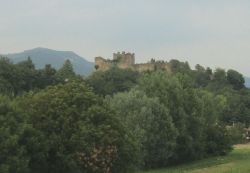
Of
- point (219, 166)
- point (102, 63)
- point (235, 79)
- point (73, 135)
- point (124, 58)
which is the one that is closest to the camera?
point (73, 135)

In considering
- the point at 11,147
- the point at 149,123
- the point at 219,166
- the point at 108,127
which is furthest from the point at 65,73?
the point at 11,147

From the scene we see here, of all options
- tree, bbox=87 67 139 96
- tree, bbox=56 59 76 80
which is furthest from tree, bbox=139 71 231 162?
tree, bbox=56 59 76 80

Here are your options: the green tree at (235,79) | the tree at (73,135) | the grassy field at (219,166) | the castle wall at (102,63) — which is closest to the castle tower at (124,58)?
the castle wall at (102,63)

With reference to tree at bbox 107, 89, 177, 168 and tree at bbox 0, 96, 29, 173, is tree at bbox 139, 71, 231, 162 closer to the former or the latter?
tree at bbox 107, 89, 177, 168

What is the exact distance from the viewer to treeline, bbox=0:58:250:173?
87.2ft

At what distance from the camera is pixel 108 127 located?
2939cm

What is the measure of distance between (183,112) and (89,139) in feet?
68.6

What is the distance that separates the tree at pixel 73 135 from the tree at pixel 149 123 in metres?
12.5

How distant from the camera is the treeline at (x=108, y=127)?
26594mm

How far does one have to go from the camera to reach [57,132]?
28484mm

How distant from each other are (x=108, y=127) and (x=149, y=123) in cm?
1454

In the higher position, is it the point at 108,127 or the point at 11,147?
the point at 108,127

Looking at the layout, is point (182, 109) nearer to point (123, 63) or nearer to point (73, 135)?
point (73, 135)

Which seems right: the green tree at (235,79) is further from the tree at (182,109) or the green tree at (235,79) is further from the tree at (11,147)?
the tree at (11,147)
